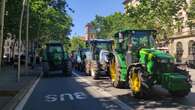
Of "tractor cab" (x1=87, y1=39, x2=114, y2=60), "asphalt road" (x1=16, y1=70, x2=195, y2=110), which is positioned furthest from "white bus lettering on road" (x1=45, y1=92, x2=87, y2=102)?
"tractor cab" (x1=87, y1=39, x2=114, y2=60)

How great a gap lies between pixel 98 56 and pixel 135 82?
1604 centimetres

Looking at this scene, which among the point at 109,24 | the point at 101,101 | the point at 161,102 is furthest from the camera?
the point at 109,24

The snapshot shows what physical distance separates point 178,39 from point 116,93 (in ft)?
210

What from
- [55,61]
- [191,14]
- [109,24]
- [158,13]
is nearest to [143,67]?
[55,61]

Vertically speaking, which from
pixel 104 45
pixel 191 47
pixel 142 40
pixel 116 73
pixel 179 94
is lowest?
pixel 179 94

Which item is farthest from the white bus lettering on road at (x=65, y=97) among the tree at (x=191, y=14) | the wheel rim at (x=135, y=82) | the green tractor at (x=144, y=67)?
the tree at (x=191, y=14)

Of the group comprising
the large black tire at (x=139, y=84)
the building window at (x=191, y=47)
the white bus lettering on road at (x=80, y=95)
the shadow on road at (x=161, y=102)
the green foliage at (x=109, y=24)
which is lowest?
the shadow on road at (x=161, y=102)

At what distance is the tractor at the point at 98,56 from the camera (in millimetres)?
33125

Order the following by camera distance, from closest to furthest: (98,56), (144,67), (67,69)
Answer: (144,67), (98,56), (67,69)

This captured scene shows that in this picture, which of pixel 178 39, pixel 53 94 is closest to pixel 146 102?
pixel 53 94

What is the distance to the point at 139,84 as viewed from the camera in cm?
1883

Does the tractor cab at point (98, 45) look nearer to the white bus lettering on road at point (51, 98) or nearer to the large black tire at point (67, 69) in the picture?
the large black tire at point (67, 69)

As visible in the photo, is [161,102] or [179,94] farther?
[179,94]

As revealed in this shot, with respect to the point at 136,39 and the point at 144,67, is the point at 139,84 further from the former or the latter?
the point at 136,39
